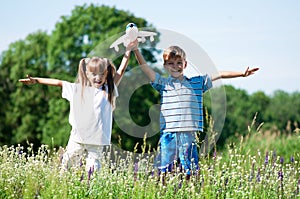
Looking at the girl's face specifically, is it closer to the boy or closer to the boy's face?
the boy

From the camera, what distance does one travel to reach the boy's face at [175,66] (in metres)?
6.48

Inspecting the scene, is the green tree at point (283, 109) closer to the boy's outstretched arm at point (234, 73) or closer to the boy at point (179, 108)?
the boy's outstretched arm at point (234, 73)

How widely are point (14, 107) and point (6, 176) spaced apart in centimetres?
2433

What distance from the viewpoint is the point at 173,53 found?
6.48 m

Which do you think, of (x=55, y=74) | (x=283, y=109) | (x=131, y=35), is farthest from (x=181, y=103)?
(x=283, y=109)

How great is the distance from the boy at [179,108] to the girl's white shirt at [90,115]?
64cm

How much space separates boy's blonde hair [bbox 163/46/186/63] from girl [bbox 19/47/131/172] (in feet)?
1.52

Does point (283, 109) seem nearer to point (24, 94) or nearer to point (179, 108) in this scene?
point (24, 94)

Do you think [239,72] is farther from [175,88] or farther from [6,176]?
[6,176]

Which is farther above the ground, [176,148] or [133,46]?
[133,46]

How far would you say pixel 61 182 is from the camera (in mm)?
5238

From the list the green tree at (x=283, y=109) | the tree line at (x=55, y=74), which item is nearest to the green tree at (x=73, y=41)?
the tree line at (x=55, y=74)

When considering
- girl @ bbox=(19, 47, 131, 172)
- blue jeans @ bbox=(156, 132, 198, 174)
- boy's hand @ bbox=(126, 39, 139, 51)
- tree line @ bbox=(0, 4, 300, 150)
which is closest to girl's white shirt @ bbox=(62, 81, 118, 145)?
girl @ bbox=(19, 47, 131, 172)

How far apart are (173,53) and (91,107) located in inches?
46.8
